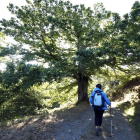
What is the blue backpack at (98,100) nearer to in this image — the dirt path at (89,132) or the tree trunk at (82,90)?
the dirt path at (89,132)

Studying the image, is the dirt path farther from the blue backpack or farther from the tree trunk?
the tree trunk

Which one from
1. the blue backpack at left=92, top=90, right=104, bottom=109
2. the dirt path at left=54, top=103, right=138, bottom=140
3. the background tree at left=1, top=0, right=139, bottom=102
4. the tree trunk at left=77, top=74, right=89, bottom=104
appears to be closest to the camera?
the blue backpack at left=92, top=90, right=104, bottom=109

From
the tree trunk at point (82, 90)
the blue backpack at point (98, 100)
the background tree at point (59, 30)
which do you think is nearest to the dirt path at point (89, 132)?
the blue backpack at point (98, 100)

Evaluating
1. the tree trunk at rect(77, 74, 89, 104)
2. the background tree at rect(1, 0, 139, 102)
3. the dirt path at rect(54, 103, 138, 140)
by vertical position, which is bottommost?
the dirt path at rect(54, 103, 138, 140)

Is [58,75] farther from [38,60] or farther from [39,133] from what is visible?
[38,60]

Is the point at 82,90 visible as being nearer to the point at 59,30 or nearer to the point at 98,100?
the point at 59,30

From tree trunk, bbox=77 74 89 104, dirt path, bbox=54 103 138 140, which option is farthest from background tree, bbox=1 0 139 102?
dirt path, bbox=54 103 138 140

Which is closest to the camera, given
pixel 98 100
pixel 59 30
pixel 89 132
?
pixel 98 100

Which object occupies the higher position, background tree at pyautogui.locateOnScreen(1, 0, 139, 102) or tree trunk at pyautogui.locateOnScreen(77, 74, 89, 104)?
background tree at pyautogui.locateOnScreen(1, 0, 139, 102)

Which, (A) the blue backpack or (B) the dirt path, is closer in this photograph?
(A) the blue backpack

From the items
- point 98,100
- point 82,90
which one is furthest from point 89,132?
point 82,90

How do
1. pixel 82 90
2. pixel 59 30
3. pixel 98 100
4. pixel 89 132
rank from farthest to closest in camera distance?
pixel 82 90, pixel 59 30, pixel 89 132, pixel 98 100

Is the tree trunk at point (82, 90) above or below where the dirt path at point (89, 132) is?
above

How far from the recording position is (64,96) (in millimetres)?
16125
